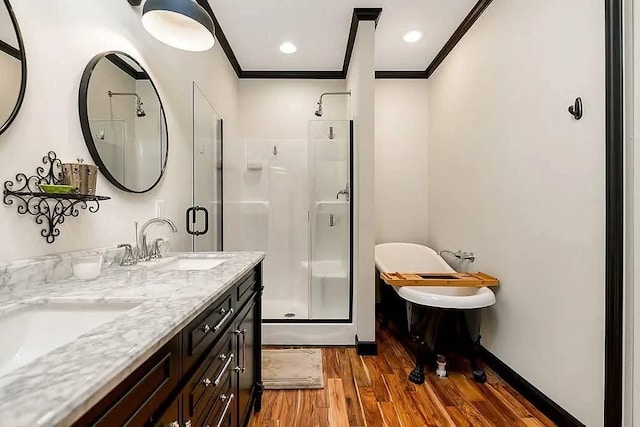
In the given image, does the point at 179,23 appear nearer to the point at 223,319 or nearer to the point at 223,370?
the point at 223,319

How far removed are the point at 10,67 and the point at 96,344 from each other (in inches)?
35.7

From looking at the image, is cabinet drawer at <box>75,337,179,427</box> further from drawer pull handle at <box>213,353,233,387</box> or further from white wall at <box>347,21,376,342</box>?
white wall at <box>347,21,376,342</box>

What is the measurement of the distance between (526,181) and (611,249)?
71 centimetres

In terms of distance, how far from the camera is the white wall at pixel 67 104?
101cm

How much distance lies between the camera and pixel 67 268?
45.3 inches

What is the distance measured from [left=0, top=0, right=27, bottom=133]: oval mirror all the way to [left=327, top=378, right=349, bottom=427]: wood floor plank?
1893 mm

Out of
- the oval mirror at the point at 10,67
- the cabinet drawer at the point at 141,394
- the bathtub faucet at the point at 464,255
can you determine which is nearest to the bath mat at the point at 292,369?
the bathtub faucet at the point at 464,255

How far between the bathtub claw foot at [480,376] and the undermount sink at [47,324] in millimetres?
2216

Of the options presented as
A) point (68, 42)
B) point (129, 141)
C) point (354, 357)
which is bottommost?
point (354, 357)

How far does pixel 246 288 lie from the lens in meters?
1.61

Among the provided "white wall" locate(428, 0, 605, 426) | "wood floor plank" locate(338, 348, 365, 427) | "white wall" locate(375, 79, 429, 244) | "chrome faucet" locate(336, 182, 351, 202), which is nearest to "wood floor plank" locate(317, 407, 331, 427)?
"wood floor plank" locate(338, 348, 365, 427)

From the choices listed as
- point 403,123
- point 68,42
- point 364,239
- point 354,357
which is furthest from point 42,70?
point 403,123

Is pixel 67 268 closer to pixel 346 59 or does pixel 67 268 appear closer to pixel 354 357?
pixel 354 357

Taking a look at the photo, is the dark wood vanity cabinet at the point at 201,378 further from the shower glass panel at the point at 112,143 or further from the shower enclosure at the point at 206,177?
the shower enclosure at the point at 206,177
